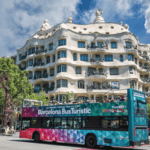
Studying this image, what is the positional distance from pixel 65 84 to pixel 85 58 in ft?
23.7

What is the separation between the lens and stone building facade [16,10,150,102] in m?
39.9

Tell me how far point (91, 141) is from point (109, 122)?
6.80 feet

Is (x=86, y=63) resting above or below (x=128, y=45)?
below

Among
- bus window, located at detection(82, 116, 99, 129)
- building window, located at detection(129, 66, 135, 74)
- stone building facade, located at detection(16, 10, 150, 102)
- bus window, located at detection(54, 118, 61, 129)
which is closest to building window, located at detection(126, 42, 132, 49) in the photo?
stone building facade, located at detection(16, 10, 150, 102)

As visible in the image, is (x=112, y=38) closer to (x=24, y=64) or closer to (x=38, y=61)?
(x=38, y=61)

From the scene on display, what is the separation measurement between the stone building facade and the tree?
305 inches

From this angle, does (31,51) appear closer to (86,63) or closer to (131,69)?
(86,63)

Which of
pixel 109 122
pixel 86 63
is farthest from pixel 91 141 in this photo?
pixel 86 63

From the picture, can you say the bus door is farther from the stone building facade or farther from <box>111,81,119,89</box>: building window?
<box>111,81,119,89</box>: building window

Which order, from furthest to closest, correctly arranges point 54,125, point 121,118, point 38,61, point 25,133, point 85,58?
point 38,61, point 85,58, point 25,133, point 54,125, point 121,118

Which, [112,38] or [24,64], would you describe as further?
[24,64]

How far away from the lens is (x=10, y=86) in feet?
100

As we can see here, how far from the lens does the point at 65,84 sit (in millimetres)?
39438

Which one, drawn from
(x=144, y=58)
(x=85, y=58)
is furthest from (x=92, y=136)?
(x=144, y=58)
